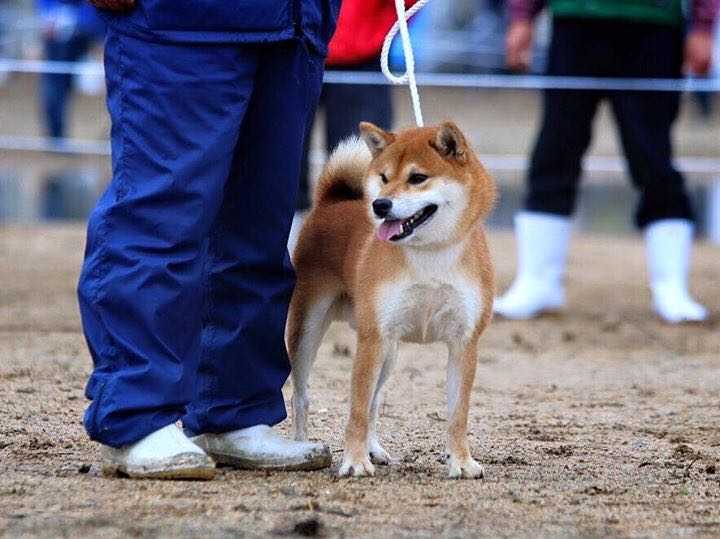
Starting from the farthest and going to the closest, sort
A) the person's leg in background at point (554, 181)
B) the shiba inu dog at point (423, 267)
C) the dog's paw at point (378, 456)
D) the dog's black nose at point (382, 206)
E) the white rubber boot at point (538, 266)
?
the white rubber boot at point (538, 266)
the person's leg in background at point (554, 181)
the dog's paw at point (378, 456)
the shiba inu dog at point (423, 267)
the dog's black nose at point (382, 206)

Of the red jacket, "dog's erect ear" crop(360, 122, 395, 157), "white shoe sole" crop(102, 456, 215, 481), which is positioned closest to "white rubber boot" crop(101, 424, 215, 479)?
"white shoe sole" crop(102, 456, 215, 481)

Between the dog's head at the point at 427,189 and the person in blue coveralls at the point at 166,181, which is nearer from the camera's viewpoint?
the person in blue coveralls at the point at 166,181

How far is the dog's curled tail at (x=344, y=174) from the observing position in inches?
204

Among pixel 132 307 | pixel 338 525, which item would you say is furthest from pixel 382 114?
pixel 338 525

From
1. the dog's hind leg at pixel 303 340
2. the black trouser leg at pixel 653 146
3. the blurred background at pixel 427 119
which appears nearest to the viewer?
the dog's hind leg at pixel 303 340

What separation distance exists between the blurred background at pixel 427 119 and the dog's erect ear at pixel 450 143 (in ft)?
22.5

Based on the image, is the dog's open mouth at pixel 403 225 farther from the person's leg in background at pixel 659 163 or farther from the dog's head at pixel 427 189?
the person's leg in background at pixel 659 163

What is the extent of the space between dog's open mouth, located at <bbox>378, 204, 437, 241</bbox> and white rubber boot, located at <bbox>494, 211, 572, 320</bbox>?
153 inches

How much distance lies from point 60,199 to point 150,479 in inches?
370

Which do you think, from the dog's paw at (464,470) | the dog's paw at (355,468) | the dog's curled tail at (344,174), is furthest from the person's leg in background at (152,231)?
the dog's curled tail at (344,174)

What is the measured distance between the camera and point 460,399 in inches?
185

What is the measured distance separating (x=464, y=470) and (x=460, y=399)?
0.21m

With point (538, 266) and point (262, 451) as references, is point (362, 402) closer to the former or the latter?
point (262, 451)

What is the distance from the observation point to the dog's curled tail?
5.19m
